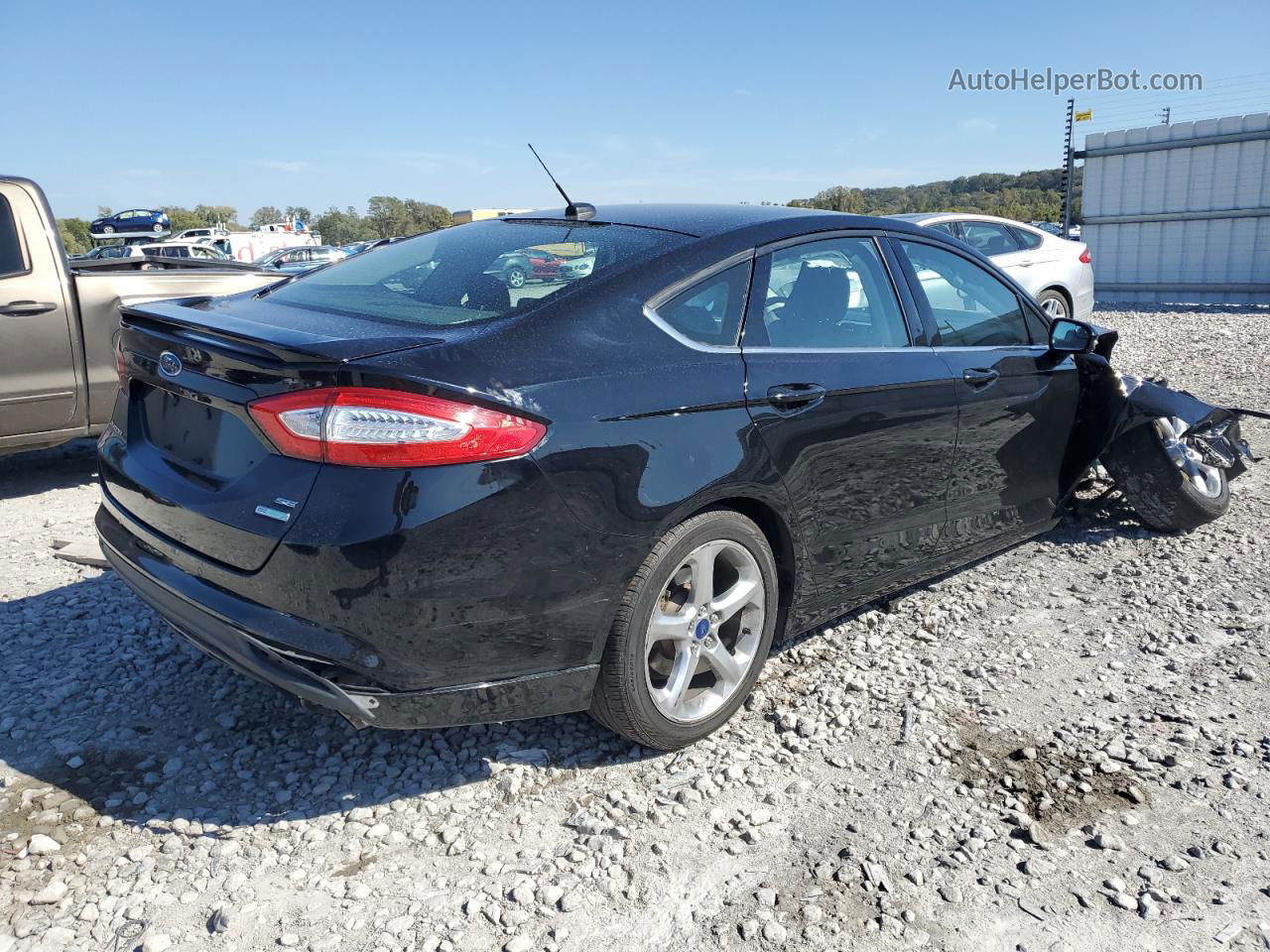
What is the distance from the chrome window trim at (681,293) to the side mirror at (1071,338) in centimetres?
187

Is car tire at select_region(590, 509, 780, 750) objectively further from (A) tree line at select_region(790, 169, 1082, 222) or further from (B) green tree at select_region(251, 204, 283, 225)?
(B) green tree at select_region(251, 204, 283, 225)

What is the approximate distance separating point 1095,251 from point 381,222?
7566 cm

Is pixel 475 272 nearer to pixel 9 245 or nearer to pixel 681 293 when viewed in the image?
pixel 681 293

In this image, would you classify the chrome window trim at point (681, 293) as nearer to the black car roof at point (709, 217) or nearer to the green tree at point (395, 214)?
the black car roof at point (709, 217)

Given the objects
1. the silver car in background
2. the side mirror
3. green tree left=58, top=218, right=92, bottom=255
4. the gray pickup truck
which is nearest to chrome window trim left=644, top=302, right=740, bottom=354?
the side mirror

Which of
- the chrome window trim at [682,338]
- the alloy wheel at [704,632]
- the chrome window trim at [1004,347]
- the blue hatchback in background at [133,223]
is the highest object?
the blue hatchback in background at [133,223]

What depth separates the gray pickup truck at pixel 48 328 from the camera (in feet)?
17.9

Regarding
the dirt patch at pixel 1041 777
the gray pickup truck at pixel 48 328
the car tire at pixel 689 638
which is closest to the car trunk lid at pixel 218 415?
the car tire at pixel 689 638

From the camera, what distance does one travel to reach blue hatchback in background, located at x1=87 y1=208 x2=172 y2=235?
43.1m

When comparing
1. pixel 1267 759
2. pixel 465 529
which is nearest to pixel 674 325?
pixel 465 529

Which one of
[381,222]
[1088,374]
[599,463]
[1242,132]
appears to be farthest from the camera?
[381,222]

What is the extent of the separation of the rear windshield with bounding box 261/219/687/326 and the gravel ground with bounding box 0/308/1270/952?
A: 1.34 m

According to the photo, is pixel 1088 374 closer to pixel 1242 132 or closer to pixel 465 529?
pixel 465 529

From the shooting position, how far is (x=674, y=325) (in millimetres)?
2791
